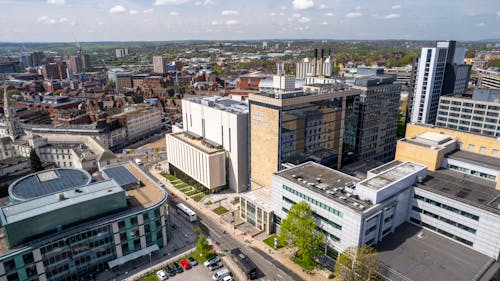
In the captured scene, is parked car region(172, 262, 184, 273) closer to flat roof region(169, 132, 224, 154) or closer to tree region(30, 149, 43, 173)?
flat roof region(169, 132, 224, 154)

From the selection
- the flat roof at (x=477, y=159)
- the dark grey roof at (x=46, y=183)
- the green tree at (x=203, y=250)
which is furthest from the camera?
the flat roof at (x=477, y=159)

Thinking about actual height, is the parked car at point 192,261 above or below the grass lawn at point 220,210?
above

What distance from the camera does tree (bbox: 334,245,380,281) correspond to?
5800cm

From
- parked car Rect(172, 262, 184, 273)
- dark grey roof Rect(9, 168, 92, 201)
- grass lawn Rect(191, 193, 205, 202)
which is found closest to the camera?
parked car Rect(172, 262, 184, 273)

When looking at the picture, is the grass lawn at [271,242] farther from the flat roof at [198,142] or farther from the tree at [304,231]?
the flat roof at [198,142]

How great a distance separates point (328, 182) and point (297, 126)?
23456 millimetres

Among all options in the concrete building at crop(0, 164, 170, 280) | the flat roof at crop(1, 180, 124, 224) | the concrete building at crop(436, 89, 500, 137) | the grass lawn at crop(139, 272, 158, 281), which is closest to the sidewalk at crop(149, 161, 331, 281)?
the concrete building at crop(0, 164, 170, 280)

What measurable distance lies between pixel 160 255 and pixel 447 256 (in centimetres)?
6458

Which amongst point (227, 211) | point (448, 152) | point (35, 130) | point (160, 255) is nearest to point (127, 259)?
point (160, 255)

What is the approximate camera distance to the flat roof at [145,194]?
7962 cm

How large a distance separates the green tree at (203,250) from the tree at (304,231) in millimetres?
19450

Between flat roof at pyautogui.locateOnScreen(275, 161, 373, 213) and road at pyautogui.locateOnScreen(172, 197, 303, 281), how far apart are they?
19.8 metres

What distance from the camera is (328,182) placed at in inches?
3031

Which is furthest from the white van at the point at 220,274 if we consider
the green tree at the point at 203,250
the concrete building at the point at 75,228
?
the concrete building at the point at 75,228
